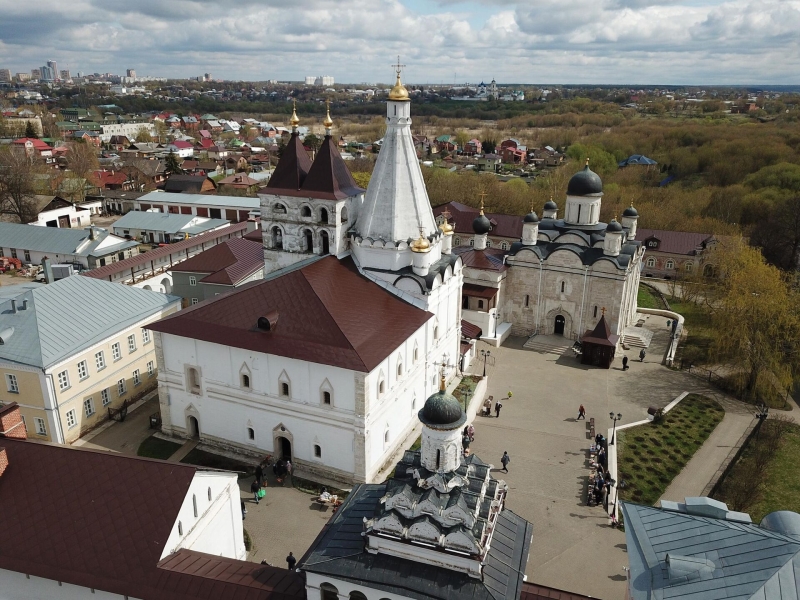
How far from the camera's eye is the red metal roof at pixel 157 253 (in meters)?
36.4

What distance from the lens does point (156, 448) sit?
23.3 m

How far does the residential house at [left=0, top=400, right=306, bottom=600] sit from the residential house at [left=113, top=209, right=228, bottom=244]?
38.8 m

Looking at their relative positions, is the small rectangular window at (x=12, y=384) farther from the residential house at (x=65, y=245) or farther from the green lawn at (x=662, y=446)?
the green lawn at (x=662, y=446)

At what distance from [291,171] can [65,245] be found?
26.4 metres

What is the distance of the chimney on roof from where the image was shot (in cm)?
1573

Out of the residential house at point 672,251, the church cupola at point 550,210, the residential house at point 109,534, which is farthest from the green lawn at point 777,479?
the residential house at point 672,251

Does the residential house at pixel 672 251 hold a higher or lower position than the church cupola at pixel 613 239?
lower

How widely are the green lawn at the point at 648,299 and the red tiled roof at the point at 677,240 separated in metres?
4.54

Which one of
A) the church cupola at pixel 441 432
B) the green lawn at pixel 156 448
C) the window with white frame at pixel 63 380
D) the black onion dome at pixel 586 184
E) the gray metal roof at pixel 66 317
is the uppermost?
the black onion dome at pixel 586 184

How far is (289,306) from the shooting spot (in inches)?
863

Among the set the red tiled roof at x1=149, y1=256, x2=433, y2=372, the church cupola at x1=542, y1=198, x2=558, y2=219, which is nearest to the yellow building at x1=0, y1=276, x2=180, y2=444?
the red tiled roof at x1=149, y1=256, x2=433, y2=372

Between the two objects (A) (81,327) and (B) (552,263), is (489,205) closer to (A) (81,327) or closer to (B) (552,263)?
(B) (552,263)

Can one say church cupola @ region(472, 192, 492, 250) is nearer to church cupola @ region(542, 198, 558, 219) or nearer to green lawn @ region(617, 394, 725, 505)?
church cupola @ region(542, 198, 558, 219)

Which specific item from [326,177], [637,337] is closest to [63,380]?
[326,177]
